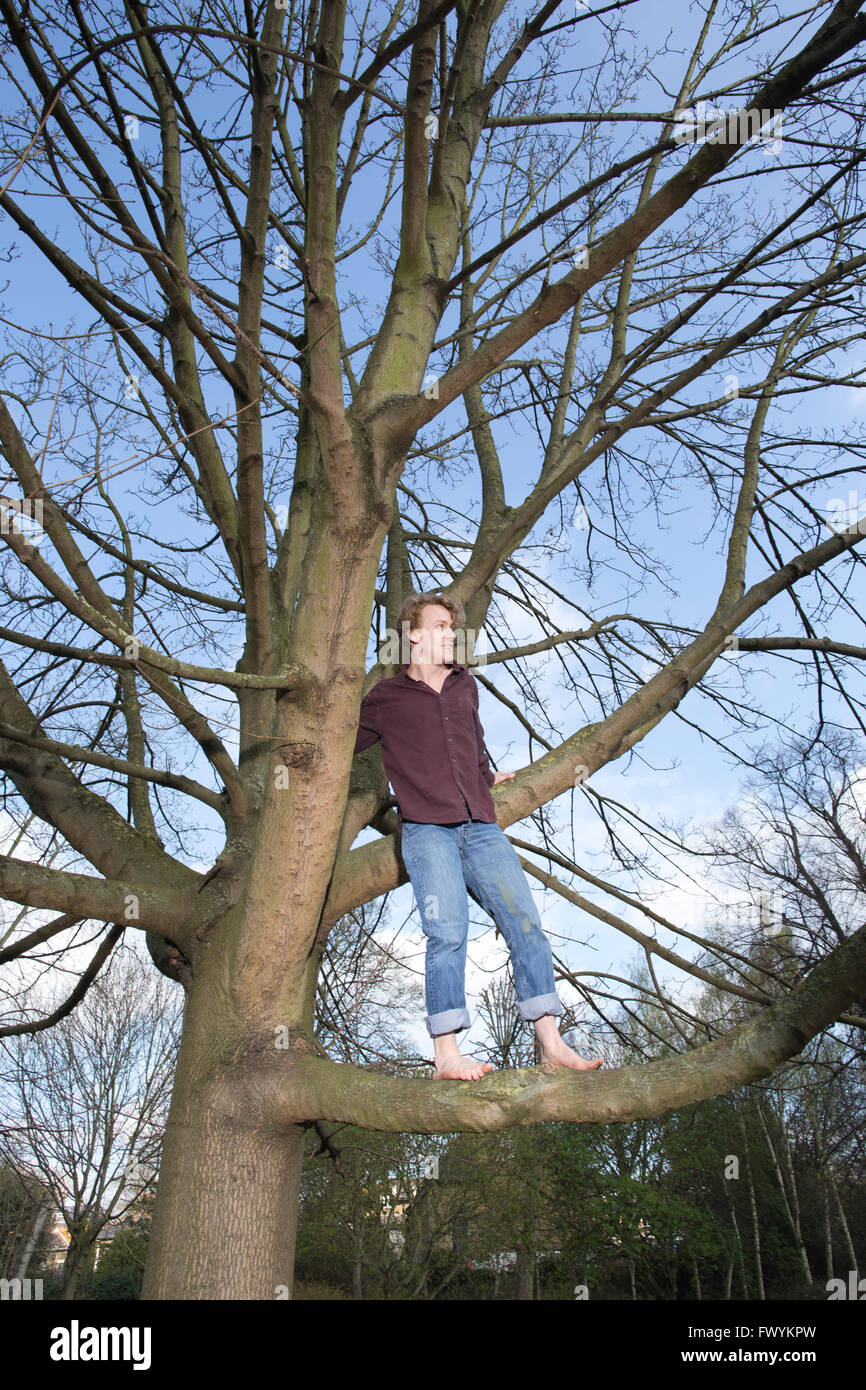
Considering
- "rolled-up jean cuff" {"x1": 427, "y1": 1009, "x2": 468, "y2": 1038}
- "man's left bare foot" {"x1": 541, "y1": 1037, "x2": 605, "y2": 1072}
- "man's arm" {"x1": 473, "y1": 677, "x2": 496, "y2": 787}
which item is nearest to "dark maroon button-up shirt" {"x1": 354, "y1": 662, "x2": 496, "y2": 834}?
"man's arm" {"x1": 473, "y1": 677, "x2": 496, "y2": 787}

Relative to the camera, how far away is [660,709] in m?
3.74

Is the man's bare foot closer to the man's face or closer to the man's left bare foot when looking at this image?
the man's left bare foot

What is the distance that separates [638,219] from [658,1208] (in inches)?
786

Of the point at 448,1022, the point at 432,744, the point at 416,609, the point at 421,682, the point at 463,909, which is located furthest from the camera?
the point at 416,609

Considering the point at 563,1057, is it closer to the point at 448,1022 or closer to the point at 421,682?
the point at 448,1022

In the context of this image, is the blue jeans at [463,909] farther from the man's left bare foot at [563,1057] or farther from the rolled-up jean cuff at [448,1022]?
the man's left bare foot at [563,1057]

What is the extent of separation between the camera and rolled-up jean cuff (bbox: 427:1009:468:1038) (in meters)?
2.66

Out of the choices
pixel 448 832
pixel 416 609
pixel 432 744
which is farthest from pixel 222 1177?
pixel 416 609

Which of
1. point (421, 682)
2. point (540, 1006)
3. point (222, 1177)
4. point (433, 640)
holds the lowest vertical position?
point (222, 1177)

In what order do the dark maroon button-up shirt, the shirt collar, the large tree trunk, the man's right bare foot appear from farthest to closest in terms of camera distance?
1. the shirt collar
2. the dark maroon button-up shirt
3. the large tree trunk
4. the man's right bare foot

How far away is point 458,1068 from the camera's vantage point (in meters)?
2.48

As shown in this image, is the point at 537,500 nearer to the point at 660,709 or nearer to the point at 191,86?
the point at 660,709

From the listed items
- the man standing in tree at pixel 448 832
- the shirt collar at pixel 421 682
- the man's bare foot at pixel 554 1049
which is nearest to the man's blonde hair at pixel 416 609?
the man standing in tree at pixel 448 832

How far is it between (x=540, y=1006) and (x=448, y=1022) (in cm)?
28
